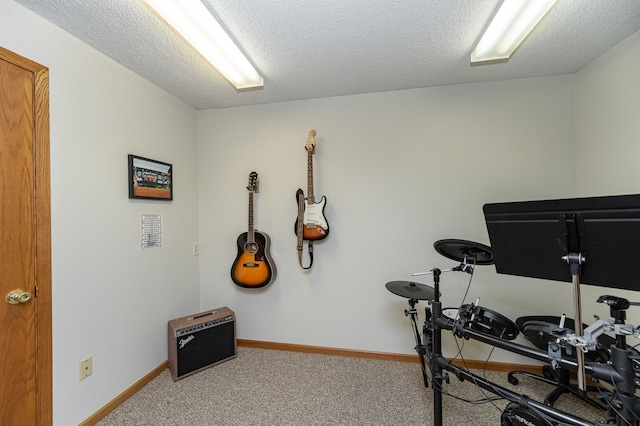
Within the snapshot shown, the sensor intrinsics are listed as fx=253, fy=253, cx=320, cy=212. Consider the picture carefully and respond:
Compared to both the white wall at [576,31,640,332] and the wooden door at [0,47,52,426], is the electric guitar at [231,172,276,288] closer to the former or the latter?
the wooden door at [0,47,52,426]

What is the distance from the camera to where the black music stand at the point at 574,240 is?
2.99 feet

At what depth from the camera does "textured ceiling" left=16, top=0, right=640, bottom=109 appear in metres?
1.38

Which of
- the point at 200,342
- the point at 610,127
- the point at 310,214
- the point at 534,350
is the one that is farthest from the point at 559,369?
the point at 200,342

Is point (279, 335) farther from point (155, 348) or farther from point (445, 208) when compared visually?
point (445, 208)

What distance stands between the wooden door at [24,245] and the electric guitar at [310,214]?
166cm

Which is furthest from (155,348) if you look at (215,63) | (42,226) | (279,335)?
(215,63)

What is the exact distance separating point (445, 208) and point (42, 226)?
2779 millimetres

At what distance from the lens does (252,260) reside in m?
2.42

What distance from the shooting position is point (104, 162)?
1747mm

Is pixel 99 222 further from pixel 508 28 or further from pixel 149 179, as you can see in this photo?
pixel 508 28

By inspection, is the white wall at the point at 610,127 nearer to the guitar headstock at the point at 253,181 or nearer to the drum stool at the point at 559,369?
the drum stool at the point at 559,369

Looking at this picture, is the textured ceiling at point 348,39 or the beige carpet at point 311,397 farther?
the beige carpet at point 311,397

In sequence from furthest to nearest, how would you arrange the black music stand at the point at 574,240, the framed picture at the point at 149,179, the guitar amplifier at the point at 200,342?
the guitar amplifier at the point at 200,342
the framed picture at the point at 149,179
the black music stand at the point at 574,240

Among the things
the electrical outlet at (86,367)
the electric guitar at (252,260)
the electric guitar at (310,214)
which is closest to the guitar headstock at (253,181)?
the electric guitar at (252,260)
